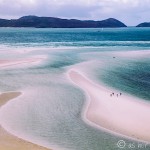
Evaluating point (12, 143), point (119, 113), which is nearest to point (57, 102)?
point (119, 113)

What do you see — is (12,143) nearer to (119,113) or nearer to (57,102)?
(119,113)

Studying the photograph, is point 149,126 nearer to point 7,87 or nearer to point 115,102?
point 115,102

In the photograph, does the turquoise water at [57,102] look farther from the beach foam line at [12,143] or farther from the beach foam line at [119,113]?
the beach foam line at [119,113]

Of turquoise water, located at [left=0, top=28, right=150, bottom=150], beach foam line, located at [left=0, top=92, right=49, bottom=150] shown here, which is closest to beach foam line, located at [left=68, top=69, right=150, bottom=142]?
turquoise water, located at [left=0, top=28, right=150, bottom=150]

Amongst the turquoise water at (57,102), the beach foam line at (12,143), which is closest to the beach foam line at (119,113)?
the turquoise water at (57,102)

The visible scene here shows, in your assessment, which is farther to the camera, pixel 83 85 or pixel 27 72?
pixel 27 72

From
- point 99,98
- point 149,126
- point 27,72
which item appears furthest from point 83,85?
point 149,126

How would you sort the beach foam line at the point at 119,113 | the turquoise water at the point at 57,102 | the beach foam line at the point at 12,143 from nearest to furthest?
the beach foam line at the point at 12,143
the turquoise water at the point at 57,102
the beach foam line at the point at 119,113

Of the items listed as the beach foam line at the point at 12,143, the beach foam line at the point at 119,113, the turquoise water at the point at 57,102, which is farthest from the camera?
the beach foam line at the point at 119,113
